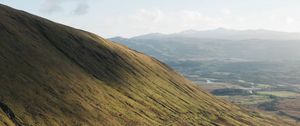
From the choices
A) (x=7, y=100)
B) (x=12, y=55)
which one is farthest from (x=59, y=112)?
(x=12, y=55)

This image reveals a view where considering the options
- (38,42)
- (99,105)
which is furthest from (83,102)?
(38,42)

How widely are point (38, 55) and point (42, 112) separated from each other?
170ft

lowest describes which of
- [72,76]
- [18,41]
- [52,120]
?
[52,120]

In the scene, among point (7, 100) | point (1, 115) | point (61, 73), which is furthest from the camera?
point (61, 73)

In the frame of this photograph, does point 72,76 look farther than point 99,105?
Yes

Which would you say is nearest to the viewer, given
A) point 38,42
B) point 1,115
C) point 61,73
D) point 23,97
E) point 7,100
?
point 1,115

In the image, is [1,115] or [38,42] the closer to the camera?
[1,115]

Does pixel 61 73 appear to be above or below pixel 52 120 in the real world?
above

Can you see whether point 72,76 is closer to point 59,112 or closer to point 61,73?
point 61,73

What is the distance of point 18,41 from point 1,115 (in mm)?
69862

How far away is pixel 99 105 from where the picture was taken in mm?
170625

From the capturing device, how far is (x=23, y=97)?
140250mm

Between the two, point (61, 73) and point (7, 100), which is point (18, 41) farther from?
point (7, 100)

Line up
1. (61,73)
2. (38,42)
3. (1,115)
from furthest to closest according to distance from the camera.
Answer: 1. (38,42)
2. (61,73)
3. (1,115)
